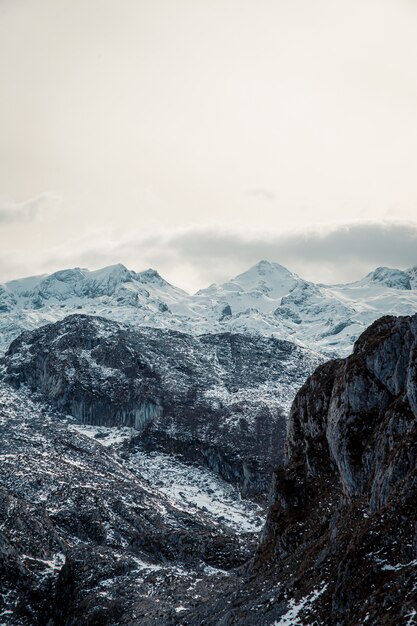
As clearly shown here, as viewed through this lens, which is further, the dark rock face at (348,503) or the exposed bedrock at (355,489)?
the dark rock face at (348,503)

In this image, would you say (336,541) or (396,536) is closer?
(396,536)

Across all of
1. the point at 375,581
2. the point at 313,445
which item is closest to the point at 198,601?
the point at 313,445

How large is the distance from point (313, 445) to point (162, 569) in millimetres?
62581

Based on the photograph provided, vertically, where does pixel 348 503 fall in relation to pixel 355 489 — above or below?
below

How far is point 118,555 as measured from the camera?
186250 millimetres

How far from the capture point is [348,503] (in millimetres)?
106312

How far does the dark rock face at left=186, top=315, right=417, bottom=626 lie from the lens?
74.8 metres

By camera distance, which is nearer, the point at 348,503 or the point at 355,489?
the point at 348,503

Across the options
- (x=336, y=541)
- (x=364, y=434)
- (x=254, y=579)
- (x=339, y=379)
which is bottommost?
(x=254, y=579)

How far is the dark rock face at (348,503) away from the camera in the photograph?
74.8 meters

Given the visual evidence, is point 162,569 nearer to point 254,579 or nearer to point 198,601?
point 198,601

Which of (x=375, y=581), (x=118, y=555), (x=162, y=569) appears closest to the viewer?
(x=375, y=581)

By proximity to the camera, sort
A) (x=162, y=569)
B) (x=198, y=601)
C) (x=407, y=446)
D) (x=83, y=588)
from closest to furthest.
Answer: (x=407, y=446), (x=198, y=601), (x=83, y=588), (x=162, y=569)

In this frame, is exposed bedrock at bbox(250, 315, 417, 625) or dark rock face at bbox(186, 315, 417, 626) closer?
exposed bedrock at bbox(250, 315, 417, 625)
